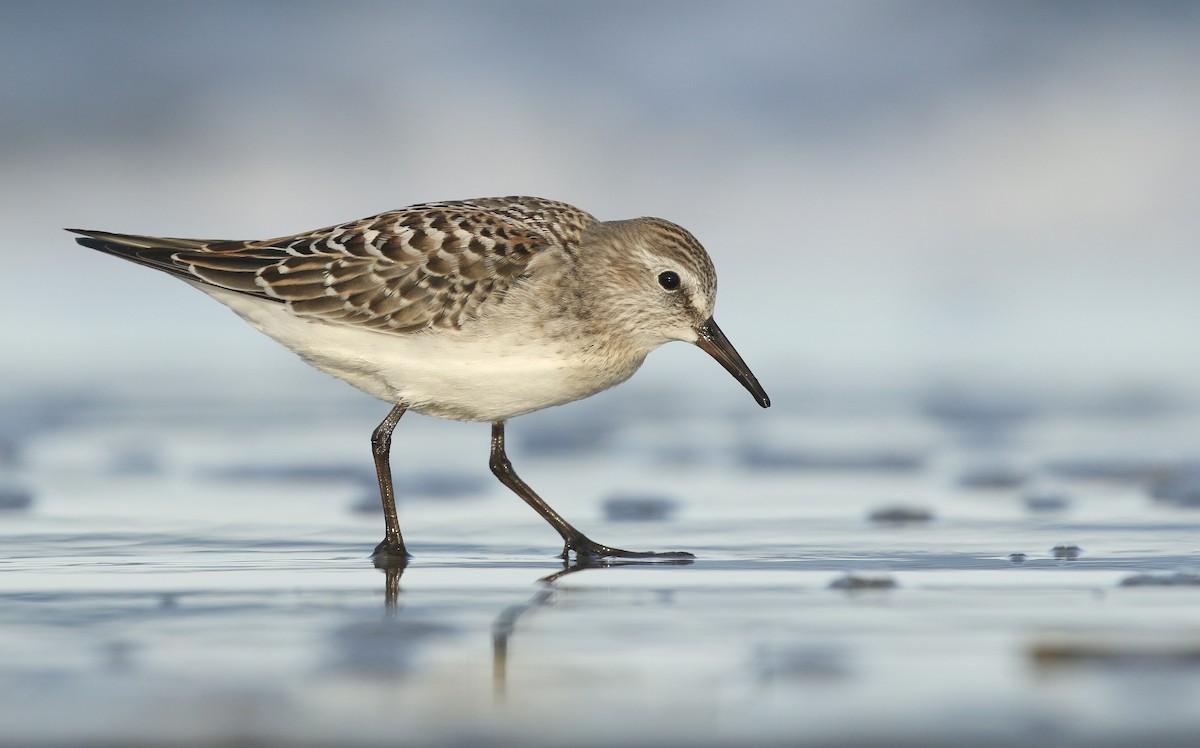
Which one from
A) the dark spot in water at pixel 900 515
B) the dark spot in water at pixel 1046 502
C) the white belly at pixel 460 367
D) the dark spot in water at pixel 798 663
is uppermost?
the white belly at pixel 460 367

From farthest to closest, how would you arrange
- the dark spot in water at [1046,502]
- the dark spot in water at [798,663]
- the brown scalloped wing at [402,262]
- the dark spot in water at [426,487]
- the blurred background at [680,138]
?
the blurred background at [680,138] → the dark spot in water at [426,487] → the dark spot in water at [1046,502] → the brown scalloped wing at [402,262] → the dark spot in water at [798,663]

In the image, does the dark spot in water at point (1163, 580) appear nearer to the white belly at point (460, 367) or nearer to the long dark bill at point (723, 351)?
the long dark bill at point (723, 351)

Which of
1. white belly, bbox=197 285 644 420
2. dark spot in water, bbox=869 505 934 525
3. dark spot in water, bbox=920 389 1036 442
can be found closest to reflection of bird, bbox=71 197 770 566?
white belly, bbox=197 285 644 420

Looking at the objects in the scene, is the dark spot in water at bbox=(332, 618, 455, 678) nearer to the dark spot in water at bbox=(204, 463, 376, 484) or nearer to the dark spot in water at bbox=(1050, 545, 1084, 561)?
the dark spot in water at bbox=(1050, 545, 1084, 561)

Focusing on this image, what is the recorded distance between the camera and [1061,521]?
6184mm

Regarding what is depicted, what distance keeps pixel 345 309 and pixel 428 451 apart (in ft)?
6.46

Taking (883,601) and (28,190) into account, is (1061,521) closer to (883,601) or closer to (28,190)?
(883,601)

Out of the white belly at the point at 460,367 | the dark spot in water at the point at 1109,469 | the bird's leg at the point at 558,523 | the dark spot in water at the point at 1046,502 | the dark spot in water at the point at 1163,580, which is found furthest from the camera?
the dark spot in water at the point at 1109,469

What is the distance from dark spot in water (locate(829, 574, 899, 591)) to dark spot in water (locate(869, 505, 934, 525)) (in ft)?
4.42

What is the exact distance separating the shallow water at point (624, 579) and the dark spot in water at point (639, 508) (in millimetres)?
32

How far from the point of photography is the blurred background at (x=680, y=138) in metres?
12.4

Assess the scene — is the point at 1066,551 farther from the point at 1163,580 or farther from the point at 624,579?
the point at 624,579

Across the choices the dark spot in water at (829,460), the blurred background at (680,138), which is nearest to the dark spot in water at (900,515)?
the dark spot in water at (829,460)

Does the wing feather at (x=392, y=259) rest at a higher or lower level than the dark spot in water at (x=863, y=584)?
higher
